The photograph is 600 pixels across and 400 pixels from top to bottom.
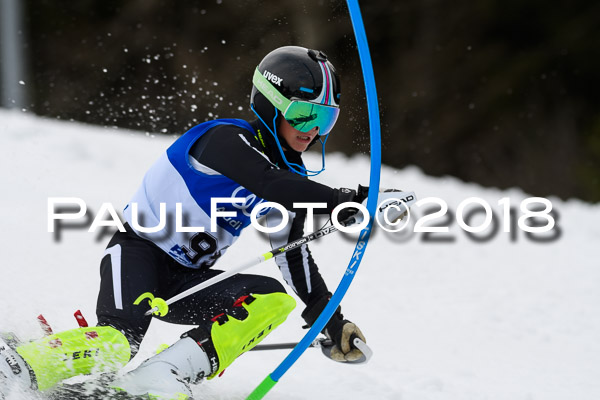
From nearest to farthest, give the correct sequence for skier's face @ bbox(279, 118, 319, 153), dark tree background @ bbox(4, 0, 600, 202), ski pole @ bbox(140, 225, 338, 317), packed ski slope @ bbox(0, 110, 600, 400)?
ski pole @ bbox(140, 225, 338, 317) < skier's face @ bbox(279, 118, 319, 153) < packed ski slope @ bbox(0, 110, 600, 400) < dark tree background @ bbox(4, 0, 600, 202)

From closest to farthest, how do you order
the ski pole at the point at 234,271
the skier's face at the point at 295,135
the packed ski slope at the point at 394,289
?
1. the ski pole at the point at 234,271
2. the skier's face at the point at 295,135
3. the packed ski slope at the point at 394,289

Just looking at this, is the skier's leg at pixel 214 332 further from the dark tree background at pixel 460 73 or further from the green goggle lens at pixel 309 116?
the dark tree background at pixel 460 73

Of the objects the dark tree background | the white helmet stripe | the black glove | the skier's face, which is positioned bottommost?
the black glove

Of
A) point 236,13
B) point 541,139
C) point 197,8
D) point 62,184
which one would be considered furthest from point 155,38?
point 62,184

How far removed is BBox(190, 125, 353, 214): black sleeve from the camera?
9.65 ft

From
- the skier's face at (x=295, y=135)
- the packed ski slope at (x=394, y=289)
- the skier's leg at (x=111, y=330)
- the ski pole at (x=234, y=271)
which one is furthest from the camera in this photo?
the packed ski slope at (x=394, y=289)

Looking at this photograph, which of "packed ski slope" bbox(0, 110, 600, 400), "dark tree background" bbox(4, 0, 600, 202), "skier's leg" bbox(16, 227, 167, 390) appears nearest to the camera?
"skier's leg" bbox(16, 227, 167, 390)

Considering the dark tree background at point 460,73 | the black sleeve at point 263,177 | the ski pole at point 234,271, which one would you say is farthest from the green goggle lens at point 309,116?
the dark tree background at point 460,73

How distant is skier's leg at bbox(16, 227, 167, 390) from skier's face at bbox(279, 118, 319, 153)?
71cm

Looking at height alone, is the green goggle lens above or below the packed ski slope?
above

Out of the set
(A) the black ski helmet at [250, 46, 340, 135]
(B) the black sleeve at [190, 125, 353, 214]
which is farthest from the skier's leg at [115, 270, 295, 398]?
(A) the black ski helmet at [250, 46, 340, 135]

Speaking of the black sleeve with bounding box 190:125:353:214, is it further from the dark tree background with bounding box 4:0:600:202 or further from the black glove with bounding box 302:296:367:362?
the dark tree background with bounding box 4:0:600:202

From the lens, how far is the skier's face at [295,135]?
3.32 metres

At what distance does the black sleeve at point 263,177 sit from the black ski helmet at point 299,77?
31 centimetres
